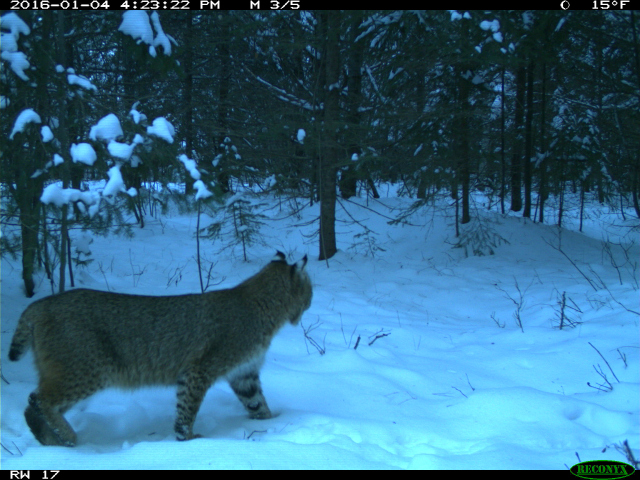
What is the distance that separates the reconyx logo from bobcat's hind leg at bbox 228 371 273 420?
7.91 feet

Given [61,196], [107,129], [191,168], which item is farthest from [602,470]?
[107,129]

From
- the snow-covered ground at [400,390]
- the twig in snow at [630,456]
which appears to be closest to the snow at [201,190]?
the snow-covered ground at [400,390]

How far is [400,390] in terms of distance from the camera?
4660 millimetres

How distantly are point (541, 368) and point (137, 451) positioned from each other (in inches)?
162

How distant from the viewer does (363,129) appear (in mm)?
10164

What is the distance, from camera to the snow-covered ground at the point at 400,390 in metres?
3.20

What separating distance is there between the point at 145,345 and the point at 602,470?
3.42 m

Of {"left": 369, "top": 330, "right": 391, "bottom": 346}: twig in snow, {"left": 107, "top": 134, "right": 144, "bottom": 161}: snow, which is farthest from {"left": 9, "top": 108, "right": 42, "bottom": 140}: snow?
{"left": 369, "top": 330, "right": 391, "bottom": 346}: twig in snow

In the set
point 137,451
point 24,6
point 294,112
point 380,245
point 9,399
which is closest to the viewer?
point 137,451

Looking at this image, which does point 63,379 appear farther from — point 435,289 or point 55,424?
point 435,289

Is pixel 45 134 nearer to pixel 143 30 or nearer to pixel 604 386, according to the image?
pixel 143 30

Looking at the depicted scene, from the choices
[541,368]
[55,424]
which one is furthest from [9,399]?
[541,368]

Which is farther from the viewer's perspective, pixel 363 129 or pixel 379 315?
pixel 363 129

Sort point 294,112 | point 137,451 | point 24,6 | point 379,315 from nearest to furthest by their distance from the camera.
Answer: point 137,451
point 24,6
point 379,315
point 294,112
